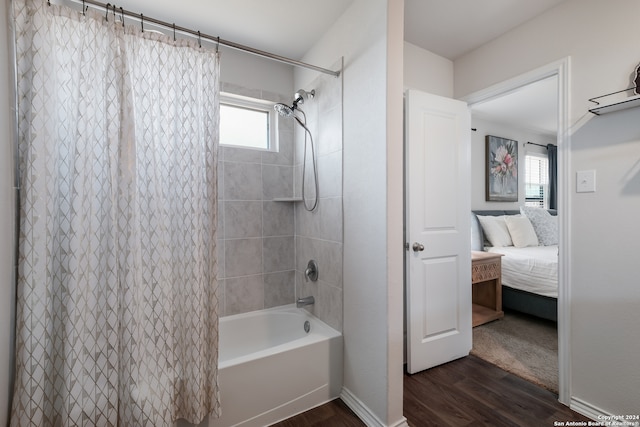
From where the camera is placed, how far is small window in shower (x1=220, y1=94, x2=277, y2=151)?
89.7 inches

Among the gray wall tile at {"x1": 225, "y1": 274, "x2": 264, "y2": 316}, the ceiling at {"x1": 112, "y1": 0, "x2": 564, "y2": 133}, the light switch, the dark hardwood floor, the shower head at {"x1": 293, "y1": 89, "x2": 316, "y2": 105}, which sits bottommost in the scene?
the dark hardwood floor

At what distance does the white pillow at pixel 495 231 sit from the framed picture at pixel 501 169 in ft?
1.49

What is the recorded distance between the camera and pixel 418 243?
202 cm

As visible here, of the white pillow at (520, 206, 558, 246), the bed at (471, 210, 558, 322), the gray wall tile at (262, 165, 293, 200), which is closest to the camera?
the gray wall tile at (262, 165, 293, 200)

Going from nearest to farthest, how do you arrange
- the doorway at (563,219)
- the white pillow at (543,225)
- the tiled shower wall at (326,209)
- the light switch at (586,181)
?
the light switch at (586,181)
the doorway at (563,219)
the tiled shower wall at (326,209)
the white pillow at (543,225)

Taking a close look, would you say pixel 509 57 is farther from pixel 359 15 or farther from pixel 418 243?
pixel 418 243

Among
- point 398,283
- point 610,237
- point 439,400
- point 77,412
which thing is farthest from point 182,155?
point 610,237

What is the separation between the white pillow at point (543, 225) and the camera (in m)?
3.78

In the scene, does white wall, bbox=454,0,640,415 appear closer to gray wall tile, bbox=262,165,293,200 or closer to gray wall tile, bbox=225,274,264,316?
gray wall tile, bbox=262,165,293,200

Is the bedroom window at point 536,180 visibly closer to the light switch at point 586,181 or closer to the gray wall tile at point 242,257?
the light switch at point 586,181

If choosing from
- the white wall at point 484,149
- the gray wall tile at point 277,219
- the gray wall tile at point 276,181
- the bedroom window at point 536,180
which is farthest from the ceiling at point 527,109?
the gray wall tile at point 277,219

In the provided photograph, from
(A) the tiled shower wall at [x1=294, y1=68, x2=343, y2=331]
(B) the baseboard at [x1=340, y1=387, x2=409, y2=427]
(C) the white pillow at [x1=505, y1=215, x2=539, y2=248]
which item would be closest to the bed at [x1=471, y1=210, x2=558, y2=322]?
(C) the white pillow at [x1=505, y1=215, x2=539, y2=248]

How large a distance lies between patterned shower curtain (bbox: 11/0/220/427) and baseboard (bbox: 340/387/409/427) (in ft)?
2.67

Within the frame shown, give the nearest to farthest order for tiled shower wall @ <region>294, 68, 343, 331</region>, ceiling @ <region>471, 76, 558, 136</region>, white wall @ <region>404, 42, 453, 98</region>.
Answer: tiled shower wall @ <region>294, 68, 343, 331</region>
white wall @ <region>404, 42, 453, 98</region>
ceiling @ <region>471, 76, 558, 136</region>
